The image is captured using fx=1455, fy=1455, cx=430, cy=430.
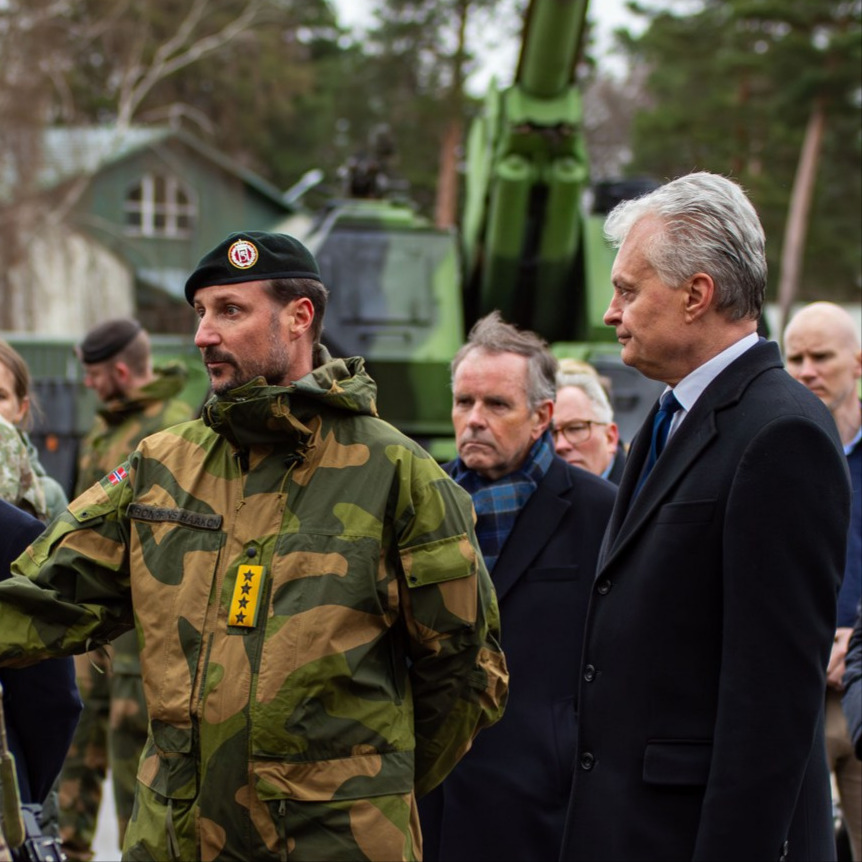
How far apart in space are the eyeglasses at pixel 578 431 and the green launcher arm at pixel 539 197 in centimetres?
372

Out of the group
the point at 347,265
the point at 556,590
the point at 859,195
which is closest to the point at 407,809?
the point at 556,590

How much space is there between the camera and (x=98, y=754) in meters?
6.45

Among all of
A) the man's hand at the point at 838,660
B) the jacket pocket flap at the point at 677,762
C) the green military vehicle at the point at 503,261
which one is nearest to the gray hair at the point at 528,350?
the man's hand at the point at 838,660

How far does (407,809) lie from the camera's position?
9.41ft

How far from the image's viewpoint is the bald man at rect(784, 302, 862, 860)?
477cm

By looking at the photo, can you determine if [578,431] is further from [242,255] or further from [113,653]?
[242,255]

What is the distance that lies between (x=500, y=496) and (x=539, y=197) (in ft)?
17.6

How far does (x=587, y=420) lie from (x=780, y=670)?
287 centimetres

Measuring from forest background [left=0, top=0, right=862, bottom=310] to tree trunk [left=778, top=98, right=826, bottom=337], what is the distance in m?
0.03

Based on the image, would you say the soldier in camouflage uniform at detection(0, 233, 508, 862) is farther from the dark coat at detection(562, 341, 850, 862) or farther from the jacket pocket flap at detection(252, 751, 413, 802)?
the dark coat at detection(562, 341, 850, 862)

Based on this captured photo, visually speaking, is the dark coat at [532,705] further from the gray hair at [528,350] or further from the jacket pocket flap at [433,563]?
the jacket pocket flap at [433,563]

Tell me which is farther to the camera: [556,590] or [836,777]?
[836,777]

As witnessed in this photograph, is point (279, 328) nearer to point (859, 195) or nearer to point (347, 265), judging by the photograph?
point (347, 265)

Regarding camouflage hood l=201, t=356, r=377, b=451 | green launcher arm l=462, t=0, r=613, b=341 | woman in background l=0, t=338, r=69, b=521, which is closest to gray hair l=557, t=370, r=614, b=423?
woman in background l=0, t=338, r=69, b=521
